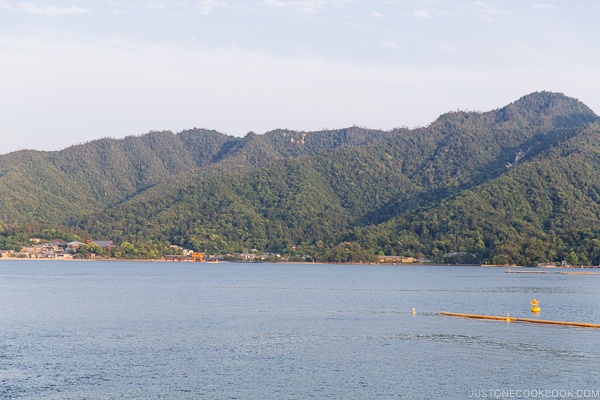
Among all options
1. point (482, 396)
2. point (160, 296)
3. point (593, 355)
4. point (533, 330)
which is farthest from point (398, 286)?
point (482, 396)

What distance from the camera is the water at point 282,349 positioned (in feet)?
138

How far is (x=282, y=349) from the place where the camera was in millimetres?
53688

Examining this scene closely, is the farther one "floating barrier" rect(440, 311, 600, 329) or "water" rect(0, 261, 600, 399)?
"floating barrier" rect(440, 311, 600, 329)

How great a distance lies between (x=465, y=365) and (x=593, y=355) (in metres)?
8.99

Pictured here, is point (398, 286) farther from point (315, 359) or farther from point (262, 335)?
point (315, 359)

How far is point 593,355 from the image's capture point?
50.9 m

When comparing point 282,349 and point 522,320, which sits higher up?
point 522,320

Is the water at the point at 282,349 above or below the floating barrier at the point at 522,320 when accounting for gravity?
below

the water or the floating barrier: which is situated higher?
the floating barrier

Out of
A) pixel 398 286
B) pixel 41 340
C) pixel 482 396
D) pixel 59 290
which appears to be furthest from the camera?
pixel 398 286

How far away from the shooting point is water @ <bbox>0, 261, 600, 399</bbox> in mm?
41969

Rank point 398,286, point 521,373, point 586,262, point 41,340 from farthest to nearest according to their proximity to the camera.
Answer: point 586,262 → point 398,286 → point 41,340 → point 521,373

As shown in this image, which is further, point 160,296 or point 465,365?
point 160,296

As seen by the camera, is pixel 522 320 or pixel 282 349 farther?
pixel 522 320
